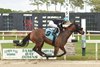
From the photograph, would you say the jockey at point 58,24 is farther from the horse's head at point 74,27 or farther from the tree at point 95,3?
the tree at point 95,3

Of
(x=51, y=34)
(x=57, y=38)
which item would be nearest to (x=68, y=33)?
(x=57, y=38)

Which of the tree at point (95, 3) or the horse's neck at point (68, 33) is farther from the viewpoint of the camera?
the tree at point (95, 3)

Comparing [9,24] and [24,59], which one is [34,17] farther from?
[24,59]

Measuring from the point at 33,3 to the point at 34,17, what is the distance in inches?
933

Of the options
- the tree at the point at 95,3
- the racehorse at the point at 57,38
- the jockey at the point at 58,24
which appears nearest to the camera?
the racehorse at the point at 57,38

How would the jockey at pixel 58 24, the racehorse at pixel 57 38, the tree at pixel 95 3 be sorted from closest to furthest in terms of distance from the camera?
the racehorse at pixel 57 38 → the jockey at pixel 58 24 → the tree at pixel 95 3

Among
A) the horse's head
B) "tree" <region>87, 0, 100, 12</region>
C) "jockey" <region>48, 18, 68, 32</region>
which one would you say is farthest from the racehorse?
"tree" <region>87, 0, 100, 12</region>

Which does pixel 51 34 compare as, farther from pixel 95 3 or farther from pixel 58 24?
pixel 95 3

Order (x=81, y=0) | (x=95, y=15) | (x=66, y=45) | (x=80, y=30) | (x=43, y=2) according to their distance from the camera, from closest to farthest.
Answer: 1. (x=80, y=30)
2. (x=66, y=45)
3. (x=95, y=15)
4. (x=81, y=0)
5. (x=43, y=2)

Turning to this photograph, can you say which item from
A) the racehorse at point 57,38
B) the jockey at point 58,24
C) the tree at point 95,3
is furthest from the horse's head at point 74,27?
the tree at point 95,3

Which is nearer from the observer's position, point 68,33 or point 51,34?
point 51,34

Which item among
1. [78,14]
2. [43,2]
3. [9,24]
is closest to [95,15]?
[78,14]

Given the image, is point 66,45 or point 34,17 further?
point 34,17

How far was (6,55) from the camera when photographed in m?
12.7
